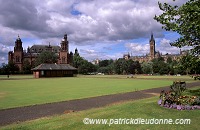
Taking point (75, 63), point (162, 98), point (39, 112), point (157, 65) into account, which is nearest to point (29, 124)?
point (39, 112)

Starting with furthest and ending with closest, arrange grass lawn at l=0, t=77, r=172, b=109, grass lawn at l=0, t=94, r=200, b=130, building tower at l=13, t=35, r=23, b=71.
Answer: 1. building tower at l=13, t=35, r=23, b=71
2. grass lawn at l=0, t=77, r=172, b=109
3. grass lawn at l=0, t=94, r=200, b=130

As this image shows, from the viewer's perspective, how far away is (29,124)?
8836mm

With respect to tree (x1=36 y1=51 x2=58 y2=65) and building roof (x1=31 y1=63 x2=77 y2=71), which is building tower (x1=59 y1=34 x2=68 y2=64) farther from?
building roof (x1=31 y1=63 x2=77 y2=71)

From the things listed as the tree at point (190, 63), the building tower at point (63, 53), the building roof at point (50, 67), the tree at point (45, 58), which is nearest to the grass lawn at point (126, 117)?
the tree at point (190, 63)

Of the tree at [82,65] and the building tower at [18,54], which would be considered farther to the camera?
the building tower at [18,54]

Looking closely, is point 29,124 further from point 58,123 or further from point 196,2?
point 196,2

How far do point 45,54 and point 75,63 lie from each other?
1919cm

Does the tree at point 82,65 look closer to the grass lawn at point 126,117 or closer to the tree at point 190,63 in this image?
the tree at point 190,63

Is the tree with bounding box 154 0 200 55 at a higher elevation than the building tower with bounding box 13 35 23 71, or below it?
below

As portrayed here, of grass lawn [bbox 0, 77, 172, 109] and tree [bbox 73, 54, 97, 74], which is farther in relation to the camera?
tree [bbox 73, 54, 97, 74]

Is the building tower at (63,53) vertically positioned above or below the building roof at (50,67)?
above

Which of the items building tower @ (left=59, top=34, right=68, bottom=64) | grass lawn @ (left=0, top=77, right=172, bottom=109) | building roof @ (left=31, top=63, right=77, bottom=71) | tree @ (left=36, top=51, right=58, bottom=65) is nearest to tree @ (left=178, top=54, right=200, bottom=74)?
grass lawn @ (left=0, top=77, right=172, bottom=109)

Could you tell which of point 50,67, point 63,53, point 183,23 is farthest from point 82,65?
point 183,23

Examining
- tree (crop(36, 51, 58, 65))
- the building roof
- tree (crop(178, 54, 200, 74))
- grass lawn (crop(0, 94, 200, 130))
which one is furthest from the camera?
tree (crop(36, 51, 58, 65))
